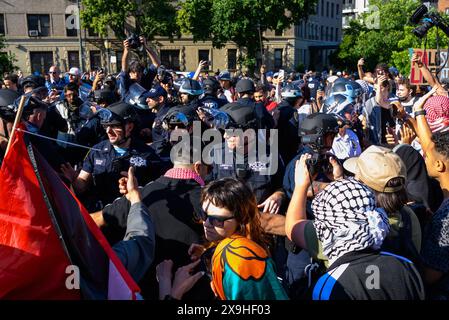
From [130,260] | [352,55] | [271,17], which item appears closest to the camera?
[130,260]

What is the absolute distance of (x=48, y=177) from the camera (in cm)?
220

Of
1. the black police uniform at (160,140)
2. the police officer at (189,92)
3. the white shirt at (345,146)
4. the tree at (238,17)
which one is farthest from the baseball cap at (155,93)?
the tree at (238,17)

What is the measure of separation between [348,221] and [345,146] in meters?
2.99

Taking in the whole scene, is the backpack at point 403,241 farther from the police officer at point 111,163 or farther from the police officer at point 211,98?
the police officer at point 211,98

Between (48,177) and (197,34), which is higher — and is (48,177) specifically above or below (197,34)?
below

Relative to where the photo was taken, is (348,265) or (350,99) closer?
(348,265)

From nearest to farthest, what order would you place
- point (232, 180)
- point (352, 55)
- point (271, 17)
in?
point (232, 180), point (271, 17), point (352, 55)

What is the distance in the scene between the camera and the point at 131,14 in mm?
42469

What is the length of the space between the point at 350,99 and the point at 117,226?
3.91 metres

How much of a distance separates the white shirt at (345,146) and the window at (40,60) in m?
46.7

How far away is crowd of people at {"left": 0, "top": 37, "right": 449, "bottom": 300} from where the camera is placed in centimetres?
227

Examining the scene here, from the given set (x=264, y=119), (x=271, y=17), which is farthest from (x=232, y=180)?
(x=271, y=17)
